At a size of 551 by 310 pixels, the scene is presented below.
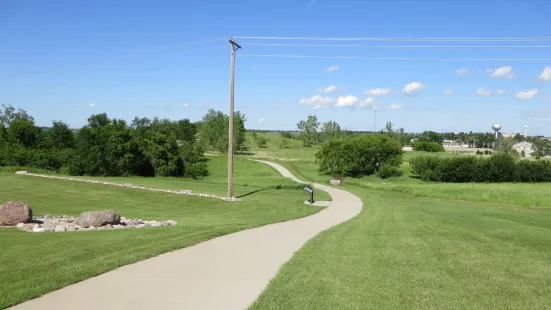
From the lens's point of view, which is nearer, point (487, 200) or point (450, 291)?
point (450, 291)

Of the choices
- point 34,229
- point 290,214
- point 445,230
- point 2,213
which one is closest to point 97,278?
point 34,229

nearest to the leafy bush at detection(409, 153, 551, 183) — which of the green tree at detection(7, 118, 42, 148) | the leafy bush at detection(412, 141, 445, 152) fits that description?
the leafy bush at detection(412, 141, 445, 152)

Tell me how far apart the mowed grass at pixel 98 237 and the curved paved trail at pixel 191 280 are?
0.41m

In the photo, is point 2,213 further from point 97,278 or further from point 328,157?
point 328,157

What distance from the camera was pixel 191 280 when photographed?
24.9ft

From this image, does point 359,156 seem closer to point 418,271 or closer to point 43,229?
point 43,229

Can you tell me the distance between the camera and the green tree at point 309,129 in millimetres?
136000

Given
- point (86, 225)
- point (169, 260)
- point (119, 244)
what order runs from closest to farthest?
point (169, 260), point (119, 244), point (86, 225)

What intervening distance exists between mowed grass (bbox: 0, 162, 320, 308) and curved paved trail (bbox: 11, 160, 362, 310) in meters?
0.41

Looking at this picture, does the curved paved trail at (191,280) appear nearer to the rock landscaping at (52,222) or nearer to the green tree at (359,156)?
the rock landscaping at (52,222)

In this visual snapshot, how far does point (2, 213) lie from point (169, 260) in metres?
7.40

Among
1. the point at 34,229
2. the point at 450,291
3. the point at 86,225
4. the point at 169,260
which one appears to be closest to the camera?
the point at 450,291

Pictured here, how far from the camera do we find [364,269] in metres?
8.21

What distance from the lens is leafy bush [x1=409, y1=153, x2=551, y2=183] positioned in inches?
2185
